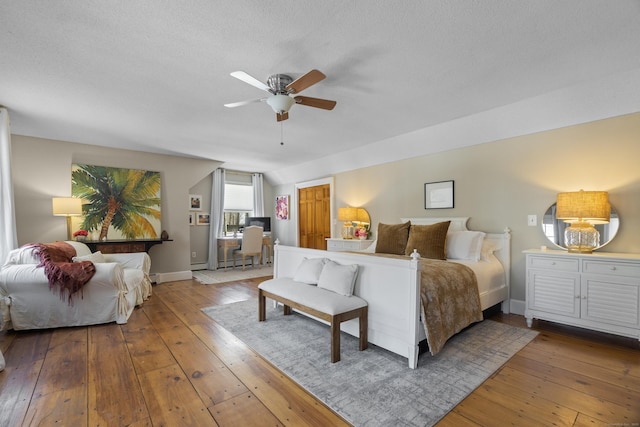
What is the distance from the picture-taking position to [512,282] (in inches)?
139

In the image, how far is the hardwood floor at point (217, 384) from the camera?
5.42ft

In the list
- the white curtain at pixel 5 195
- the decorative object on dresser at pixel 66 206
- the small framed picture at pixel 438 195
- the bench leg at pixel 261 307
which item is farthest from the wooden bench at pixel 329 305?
the decorative object on dresser at pixel 66 206

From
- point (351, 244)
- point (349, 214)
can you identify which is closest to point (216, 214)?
point (349, 214)

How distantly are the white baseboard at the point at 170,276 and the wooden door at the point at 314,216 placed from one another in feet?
8.56

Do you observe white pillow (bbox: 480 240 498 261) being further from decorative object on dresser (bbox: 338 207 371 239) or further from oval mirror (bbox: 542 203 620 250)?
decorative object on dresser (bbox: 338 207 371 239)

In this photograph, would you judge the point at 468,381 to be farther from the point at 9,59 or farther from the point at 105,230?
the point at 105,230

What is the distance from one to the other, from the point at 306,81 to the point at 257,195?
5.52 m

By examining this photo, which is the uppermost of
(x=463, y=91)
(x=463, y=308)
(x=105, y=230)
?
(x=463, y=91)

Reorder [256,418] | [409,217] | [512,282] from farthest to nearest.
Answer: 1. [409,217]
2. [512,282]
3. [256,418]

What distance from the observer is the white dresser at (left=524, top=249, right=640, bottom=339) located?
2.49 metres

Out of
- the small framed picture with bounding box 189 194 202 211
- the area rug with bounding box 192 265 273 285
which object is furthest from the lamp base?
the small framed picture with bounding box 189 194 202 211

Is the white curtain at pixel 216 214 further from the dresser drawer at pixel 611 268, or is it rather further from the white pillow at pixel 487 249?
the dresser drawer at pixel 611 268

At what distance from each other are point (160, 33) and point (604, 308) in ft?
14.0

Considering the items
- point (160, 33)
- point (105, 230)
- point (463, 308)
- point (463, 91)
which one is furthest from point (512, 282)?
point (105, 230)
